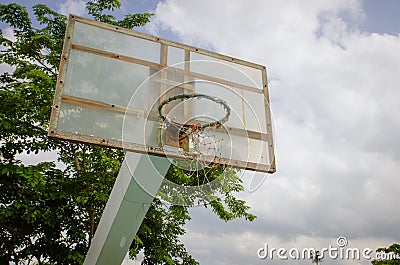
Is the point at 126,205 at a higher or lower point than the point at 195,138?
lower

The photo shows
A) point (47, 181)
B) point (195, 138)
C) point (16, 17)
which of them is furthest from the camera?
point (16, 17)

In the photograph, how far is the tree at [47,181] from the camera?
6188 millimetres

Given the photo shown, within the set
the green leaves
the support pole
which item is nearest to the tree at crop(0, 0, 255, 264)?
the green leaves

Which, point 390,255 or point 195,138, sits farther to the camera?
point 390,255

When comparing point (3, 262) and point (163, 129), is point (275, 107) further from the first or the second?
point (3, 262)

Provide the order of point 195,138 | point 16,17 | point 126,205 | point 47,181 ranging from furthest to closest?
1. point 16,17
2. point 47,181
3. point 126,205
4. point 195,138

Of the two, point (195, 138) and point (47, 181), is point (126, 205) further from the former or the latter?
point (47, 181)

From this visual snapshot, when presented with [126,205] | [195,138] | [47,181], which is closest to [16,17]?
[47,181]

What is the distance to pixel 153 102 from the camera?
3.80 meters

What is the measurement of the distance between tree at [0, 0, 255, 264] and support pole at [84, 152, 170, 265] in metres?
1.32

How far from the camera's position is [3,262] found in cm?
667

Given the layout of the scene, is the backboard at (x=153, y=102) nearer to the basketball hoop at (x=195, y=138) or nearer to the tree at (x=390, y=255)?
the basketball hoop at (x=195, y=138)

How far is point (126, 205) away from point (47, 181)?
2850mm

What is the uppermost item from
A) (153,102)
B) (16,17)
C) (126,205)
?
(16,17)
